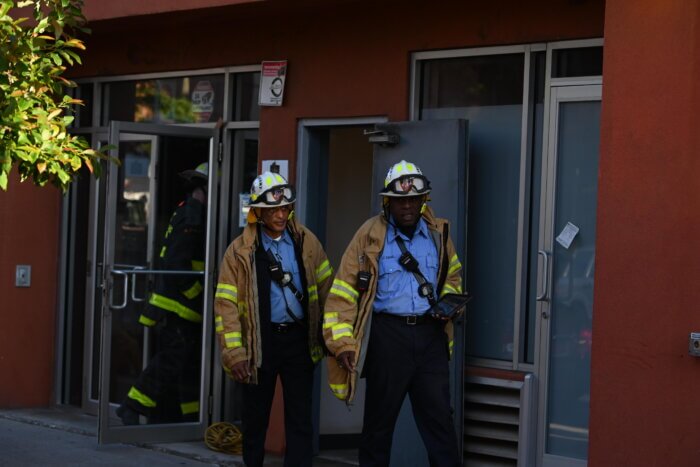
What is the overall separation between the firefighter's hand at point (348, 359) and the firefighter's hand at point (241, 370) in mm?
636

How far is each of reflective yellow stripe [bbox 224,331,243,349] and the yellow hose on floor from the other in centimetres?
218

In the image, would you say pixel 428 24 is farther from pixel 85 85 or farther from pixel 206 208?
pixel 85 85

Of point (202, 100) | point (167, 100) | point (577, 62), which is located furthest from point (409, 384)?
point (167, 100)

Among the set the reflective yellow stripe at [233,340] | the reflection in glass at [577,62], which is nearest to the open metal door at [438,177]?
the reflection in glass at [577,62]

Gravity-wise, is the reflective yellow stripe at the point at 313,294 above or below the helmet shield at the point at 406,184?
below

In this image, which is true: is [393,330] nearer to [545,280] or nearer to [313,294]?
[313,294]

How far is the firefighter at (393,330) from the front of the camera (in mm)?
6453

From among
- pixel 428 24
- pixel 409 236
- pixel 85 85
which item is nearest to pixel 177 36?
pixel 85 85

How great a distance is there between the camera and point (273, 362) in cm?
691

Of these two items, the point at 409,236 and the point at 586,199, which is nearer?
the point at 409,236

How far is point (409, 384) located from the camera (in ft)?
21.3

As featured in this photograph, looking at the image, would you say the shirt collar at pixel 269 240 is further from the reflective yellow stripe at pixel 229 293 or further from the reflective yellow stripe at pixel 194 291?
the reflective yellow stripe at pixel 194 291

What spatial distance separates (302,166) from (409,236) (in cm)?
226

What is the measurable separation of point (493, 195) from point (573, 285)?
0.84 m
